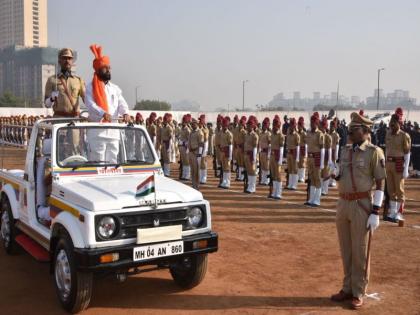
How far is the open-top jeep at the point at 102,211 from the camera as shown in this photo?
14.9 feet

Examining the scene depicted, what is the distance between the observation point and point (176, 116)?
3372cm

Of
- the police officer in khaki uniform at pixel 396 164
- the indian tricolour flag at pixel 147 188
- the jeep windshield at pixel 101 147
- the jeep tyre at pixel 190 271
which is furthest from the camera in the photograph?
the police officer in khaki uniform at pixel 396 164

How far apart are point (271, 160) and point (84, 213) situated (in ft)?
30.4

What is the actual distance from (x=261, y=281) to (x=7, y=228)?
3947 millimetres

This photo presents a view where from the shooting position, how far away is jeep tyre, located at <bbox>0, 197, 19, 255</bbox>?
6.77 m

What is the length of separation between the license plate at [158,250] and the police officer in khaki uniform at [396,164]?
256 inches

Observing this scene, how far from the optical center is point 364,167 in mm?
5172

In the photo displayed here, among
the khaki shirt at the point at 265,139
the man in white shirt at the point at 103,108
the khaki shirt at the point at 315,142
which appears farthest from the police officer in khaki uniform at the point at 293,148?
the man in white shirt at the point at 103,108

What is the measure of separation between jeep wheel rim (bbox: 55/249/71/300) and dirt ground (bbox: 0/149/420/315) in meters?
0.27

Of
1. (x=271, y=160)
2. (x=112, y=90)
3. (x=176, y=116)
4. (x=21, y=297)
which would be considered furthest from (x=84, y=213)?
(x=176, y=116)

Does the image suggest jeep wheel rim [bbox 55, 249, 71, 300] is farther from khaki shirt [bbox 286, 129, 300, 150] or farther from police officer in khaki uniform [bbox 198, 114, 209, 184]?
khaki shirt [bbox 286, 129, 300, 150]

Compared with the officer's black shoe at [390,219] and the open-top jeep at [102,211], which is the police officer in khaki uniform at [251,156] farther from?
the open-top jeep at [102,211]

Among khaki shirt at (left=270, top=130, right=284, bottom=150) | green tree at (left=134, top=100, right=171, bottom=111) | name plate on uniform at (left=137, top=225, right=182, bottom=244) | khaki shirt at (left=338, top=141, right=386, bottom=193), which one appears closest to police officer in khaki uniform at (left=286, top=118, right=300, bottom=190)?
khaki shirt at (left=270, top=130, right=284, bottom=150)

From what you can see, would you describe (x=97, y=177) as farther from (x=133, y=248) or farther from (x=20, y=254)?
(x=20, y=254)
